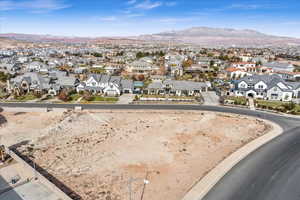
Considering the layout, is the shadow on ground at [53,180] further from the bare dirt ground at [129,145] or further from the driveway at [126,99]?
the driveway at [126,99]

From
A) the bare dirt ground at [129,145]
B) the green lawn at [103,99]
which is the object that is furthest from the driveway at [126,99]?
the bare dirt ground at [129,145]

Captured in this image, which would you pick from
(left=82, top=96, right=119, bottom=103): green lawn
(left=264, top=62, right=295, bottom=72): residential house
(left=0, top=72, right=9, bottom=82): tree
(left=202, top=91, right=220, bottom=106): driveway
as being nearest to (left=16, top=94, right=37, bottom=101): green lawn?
(left=82, top=96, right=119, bottom=103): green lawn

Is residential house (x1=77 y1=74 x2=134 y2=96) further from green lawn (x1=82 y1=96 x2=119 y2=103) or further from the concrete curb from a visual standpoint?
the concrete curb

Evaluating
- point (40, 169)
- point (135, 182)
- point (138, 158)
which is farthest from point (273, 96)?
point (40, 169)

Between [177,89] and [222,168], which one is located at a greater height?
[177,89]

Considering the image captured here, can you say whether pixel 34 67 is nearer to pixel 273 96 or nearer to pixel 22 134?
pixel 22 134

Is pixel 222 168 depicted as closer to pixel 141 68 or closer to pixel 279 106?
pixel 279 106

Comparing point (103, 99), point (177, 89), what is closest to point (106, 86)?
point (103, 99)
